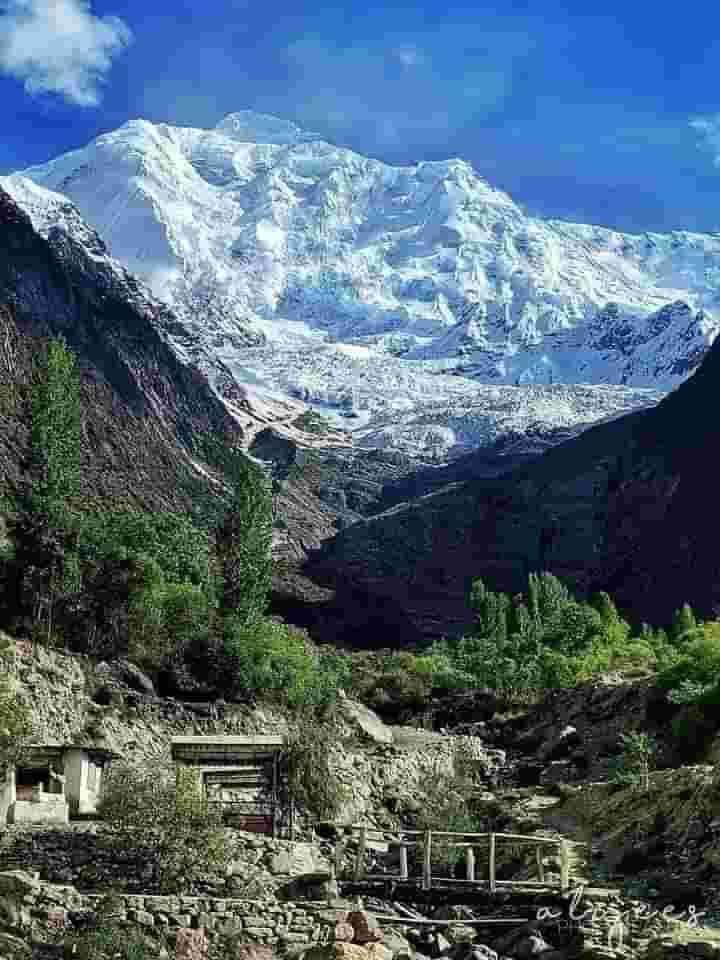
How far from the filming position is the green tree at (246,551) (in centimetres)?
5800

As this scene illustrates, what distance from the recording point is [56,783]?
30.3m

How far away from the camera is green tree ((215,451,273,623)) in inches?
2283

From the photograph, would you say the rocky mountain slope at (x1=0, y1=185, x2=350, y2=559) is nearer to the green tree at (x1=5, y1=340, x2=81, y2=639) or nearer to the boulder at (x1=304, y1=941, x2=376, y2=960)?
the green tree at (x1=5, y1=340, x2=81, y2=639)

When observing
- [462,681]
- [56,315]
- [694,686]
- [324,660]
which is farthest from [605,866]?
[56,315]

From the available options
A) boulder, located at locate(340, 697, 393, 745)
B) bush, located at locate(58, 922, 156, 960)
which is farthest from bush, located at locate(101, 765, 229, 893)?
boulder, located at locate(340, 697, 393, 745)

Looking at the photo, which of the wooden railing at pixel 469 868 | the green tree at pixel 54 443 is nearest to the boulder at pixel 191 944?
the wooden railing at pixel 469 868

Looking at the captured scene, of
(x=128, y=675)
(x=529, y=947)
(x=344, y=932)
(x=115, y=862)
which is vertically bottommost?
(x=529, y=947)

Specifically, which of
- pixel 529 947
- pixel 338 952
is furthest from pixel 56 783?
pixel 529 947

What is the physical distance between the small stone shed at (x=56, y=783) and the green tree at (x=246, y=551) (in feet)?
82.3

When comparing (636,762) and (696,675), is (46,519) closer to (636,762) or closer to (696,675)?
(636,762)

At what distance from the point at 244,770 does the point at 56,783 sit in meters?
5.41

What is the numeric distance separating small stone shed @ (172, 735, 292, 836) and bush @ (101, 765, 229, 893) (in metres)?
6.17

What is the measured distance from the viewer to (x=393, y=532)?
6280 inches

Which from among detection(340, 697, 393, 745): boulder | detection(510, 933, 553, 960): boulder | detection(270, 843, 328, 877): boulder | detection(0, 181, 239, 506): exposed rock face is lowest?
detection(510, 933, 553, 960): boulder
